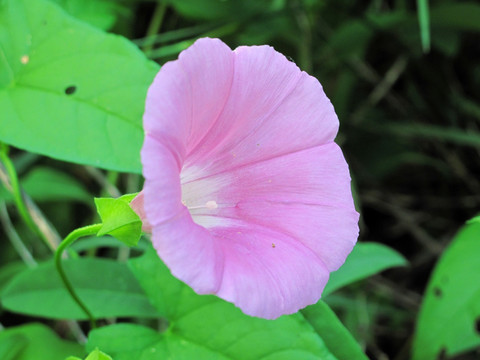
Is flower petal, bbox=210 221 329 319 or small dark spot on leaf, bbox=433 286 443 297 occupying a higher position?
flower petal, bbox=210 221 329 319

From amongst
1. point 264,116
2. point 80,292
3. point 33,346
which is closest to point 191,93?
point 264,116

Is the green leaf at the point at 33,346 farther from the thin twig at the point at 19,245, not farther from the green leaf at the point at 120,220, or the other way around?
the green leaf at the point at 120,220

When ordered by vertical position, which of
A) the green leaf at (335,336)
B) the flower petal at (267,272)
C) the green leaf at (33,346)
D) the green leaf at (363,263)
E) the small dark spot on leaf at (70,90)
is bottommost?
the green leaf at (33,346)

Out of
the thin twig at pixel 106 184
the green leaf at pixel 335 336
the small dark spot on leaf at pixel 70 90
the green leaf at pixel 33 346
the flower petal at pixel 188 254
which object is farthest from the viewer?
the thin twig at pixel 106 184

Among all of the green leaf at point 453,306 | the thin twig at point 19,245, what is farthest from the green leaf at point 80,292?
the green leaf at point 453,306

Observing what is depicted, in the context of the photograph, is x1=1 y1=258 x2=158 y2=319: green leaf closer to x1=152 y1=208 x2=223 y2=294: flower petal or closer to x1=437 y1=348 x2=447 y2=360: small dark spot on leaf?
x1=152 y1=208 x2=223 y2=294: flower petal

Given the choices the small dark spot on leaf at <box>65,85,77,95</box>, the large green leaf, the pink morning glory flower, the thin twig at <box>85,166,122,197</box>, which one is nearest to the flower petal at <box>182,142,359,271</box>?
the pink morning glory flower

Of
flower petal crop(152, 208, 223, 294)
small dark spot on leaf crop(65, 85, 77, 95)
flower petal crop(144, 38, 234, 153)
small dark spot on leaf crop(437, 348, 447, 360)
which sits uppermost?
flower petal crop(144, 38, 234, 153)

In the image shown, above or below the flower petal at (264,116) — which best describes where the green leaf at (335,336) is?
below
